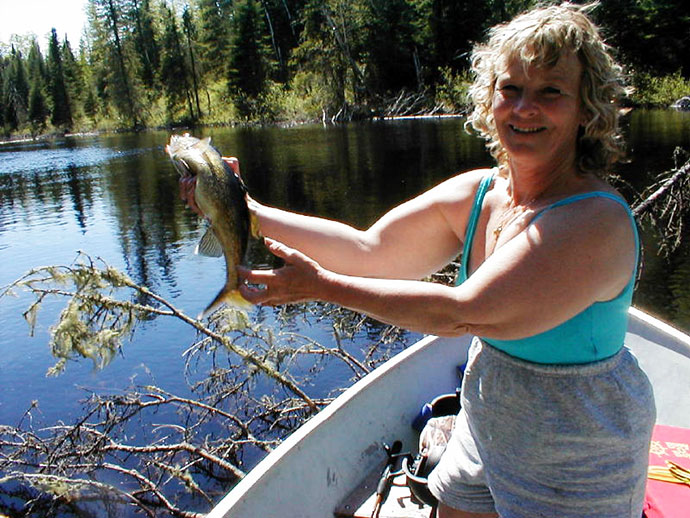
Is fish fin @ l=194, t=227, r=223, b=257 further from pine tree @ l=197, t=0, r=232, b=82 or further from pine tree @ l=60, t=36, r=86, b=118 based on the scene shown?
pine tree @ l=60, t=36, r=86, b=118

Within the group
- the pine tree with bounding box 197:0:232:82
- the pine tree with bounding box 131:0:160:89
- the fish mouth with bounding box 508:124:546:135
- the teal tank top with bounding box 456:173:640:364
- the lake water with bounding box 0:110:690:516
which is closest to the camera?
the teal tank top with bounding box 456:173:640:364

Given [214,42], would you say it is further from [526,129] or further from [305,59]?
[526,129]

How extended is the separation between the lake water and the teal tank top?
5.24 m

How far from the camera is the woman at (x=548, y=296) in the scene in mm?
1677

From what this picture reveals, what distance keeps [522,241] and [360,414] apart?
206 cm

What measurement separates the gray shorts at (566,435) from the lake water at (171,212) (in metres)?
5.07

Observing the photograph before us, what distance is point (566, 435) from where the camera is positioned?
1.83m

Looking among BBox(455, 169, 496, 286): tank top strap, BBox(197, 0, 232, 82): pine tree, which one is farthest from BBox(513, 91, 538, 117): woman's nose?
BBox(197, 0, 232, 82): pine tree

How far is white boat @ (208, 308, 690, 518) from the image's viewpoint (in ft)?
9.23

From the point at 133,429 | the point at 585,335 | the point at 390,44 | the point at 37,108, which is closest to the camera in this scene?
the point at 585,335

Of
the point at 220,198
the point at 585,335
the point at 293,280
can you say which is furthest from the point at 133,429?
the point at 585,335

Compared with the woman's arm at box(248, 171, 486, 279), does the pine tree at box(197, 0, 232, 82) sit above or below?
above

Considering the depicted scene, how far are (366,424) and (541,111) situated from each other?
2215mm

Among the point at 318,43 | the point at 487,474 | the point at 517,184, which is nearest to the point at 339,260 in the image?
the point at 517,184
